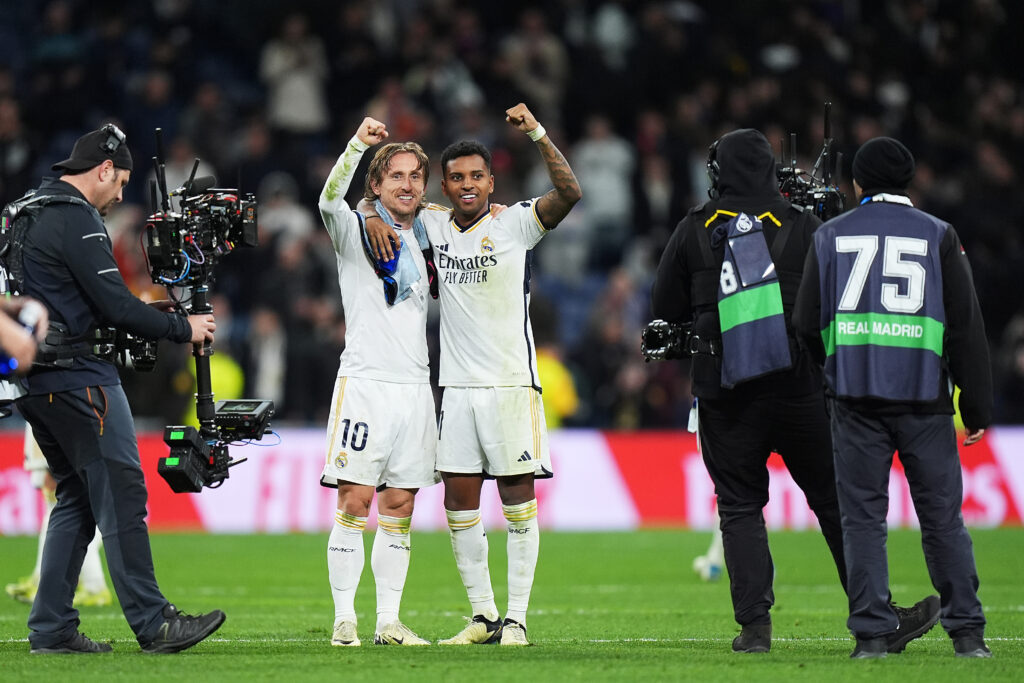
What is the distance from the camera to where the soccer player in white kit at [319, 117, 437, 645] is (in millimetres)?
8055

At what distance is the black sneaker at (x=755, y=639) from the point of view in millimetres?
→ 7656

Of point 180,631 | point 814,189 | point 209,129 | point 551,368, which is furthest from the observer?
point 209,129

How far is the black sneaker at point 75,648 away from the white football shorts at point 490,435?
2006 mm

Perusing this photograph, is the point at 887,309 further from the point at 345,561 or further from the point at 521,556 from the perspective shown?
the point at 345,561

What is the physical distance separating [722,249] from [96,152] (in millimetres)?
3251

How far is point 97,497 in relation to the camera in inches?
297

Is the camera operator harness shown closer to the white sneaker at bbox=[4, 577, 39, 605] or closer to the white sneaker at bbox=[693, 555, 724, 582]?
the white sneaker at bbox=[4, 577, 39, 605]

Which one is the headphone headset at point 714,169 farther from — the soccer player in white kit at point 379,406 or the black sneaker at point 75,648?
the black sneaker at point 75,648

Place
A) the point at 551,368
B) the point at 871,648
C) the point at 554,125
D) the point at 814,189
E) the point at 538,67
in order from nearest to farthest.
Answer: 1. the point at 871,648
2. the point at 814,189
3. the point at 551,368
4. the point at 554,125
5. the point at 538,67

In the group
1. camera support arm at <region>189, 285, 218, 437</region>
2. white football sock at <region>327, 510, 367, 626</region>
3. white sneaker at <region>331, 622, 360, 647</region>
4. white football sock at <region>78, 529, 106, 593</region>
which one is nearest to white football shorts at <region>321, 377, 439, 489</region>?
white football sock at <region>327, 510, 367, 626</region>

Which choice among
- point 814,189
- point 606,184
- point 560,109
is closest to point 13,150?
point 560,109

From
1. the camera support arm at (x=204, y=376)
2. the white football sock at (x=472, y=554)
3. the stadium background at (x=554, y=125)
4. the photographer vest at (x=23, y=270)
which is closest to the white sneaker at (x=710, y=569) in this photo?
the stadium background at (x=554, y=125)

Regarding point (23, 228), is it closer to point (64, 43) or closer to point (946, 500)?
point (946, 500)

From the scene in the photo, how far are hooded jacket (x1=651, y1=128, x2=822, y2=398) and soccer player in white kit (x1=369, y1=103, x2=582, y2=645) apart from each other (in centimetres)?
69
